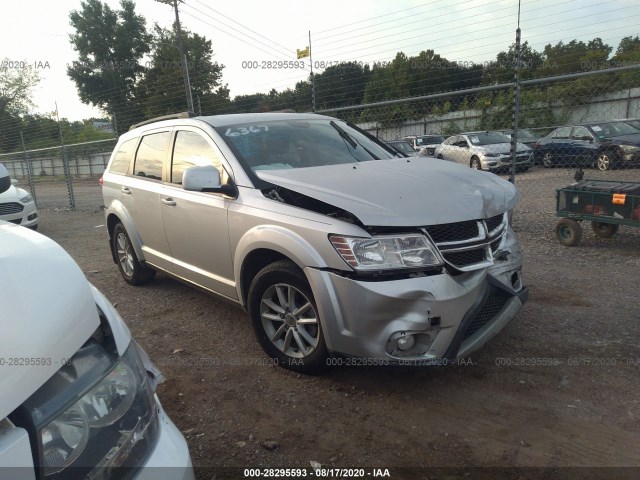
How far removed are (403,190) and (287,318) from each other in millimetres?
1141

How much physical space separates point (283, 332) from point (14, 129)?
2101cm

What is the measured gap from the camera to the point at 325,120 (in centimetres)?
447

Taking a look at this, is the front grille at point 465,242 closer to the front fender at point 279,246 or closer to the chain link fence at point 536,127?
the front fender at point 279,246

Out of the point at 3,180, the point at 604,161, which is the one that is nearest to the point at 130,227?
the point at 3,180

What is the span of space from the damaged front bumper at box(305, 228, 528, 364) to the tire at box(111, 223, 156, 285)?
123 inches

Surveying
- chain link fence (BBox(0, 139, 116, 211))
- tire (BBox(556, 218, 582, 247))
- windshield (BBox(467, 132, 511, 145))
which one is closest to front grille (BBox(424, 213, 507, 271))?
tire (BBox(556, 218, 582, 247))

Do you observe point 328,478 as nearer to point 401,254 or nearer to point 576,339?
point 401,254

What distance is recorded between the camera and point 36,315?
1125mm

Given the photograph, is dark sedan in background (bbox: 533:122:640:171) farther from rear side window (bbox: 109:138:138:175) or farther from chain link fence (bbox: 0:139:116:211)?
chain link fence (bbox: 0:139:116:211)

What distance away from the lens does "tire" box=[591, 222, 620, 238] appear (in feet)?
20.6

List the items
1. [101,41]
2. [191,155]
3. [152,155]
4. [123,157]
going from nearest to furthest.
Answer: [191,155], [152,155], [123,157], [101,41]

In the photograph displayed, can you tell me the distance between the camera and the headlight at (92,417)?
1062mm

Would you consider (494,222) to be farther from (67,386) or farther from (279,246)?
(67,386)

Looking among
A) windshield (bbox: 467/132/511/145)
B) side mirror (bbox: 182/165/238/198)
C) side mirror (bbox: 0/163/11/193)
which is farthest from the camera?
windshield (bbox: 467/132/511/145)
